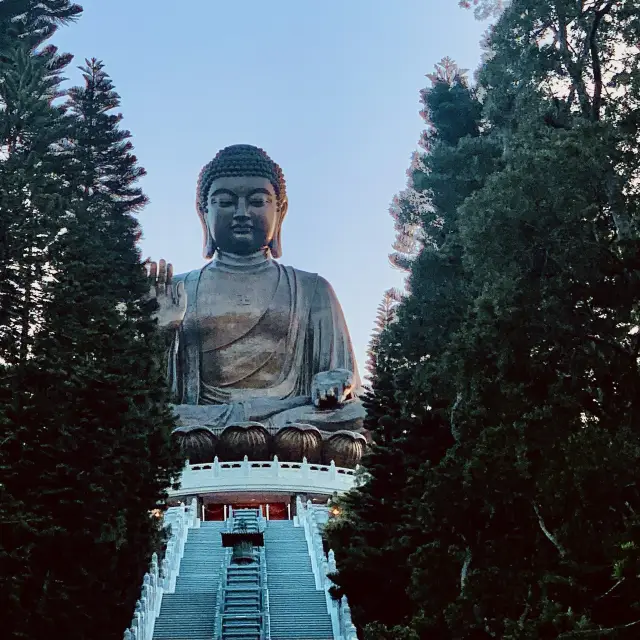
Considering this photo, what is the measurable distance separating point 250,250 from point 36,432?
589 inches

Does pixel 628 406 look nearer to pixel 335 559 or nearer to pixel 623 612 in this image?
pixel 623 612

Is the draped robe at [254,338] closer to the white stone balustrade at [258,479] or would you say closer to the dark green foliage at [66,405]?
the white stone balustrade at [258,479]

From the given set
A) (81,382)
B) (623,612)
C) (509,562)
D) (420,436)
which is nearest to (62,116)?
(81,382)

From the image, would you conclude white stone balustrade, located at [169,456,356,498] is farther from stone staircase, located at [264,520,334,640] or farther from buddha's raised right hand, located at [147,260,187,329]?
stone staircase, located at [264,520,334,640]

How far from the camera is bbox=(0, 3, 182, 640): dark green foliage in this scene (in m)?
9.65

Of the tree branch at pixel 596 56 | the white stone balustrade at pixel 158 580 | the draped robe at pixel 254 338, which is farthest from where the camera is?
the draped robe at pixel 254 338

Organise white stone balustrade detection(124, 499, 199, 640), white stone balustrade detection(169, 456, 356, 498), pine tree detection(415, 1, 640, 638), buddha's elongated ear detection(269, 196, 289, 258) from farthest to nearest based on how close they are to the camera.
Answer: buddha's elongated ear detection(269, 196, 289, 258) < white stone balustrade detection(169, 456, 356, 498) < white stone balustrade detection(124, 499, 199, 640) < pine tree detection(415, 1, 640, 638)

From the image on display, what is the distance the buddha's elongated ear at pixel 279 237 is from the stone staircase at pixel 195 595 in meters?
11.5

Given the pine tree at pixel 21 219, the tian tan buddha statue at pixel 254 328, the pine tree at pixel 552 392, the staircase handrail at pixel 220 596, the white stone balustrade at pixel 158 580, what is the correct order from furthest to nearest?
the tian tan buddha statue at pixel 254 328 → the staircase handrail at pixel 220 596 → the white stone balustrade at pixel 158 580 → the pine tree at pixel 21 219 → the pine tree at pixel 552 392


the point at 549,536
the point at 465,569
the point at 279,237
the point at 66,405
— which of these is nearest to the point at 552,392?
the point at 549,536

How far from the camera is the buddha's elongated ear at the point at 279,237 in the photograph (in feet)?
83.5

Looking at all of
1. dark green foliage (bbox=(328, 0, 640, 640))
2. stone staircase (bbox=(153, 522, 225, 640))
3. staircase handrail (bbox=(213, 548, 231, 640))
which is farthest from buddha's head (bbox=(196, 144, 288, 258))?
dark green foliage (bbox=(328, 0, 640, 640))

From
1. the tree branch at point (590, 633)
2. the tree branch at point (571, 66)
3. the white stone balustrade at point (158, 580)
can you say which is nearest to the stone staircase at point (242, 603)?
the white stone balustrade at point (158, 580)

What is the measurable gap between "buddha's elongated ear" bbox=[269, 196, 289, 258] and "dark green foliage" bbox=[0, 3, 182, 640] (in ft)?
36.6
